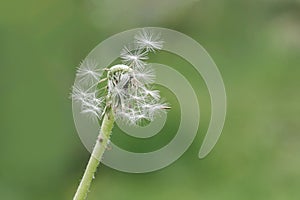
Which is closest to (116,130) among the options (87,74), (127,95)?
(87,74)

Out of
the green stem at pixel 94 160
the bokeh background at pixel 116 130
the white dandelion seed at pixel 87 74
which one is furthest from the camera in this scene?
the bokeh background at pixel 116 130

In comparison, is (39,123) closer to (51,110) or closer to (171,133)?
(51,110)

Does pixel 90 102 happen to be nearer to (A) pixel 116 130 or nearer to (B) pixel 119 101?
(B) pixel 119 101

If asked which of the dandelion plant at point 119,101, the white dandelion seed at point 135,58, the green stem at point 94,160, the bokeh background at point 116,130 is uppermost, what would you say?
the bokeh background at point 116,130

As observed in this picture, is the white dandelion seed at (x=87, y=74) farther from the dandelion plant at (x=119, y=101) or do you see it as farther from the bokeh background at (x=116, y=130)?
the bokeh background at (x=116, y=130)

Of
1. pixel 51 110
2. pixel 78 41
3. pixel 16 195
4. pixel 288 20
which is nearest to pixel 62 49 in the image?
pixel 78 41

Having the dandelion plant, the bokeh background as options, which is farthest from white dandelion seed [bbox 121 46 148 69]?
the bokeh background

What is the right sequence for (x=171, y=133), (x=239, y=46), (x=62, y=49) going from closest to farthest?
(x=171, y=133) → (x=62, y=49) → (x=239, y=46)

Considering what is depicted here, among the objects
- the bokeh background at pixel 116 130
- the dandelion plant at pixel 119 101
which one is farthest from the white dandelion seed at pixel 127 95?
the bokeh background at pixel 116 130
